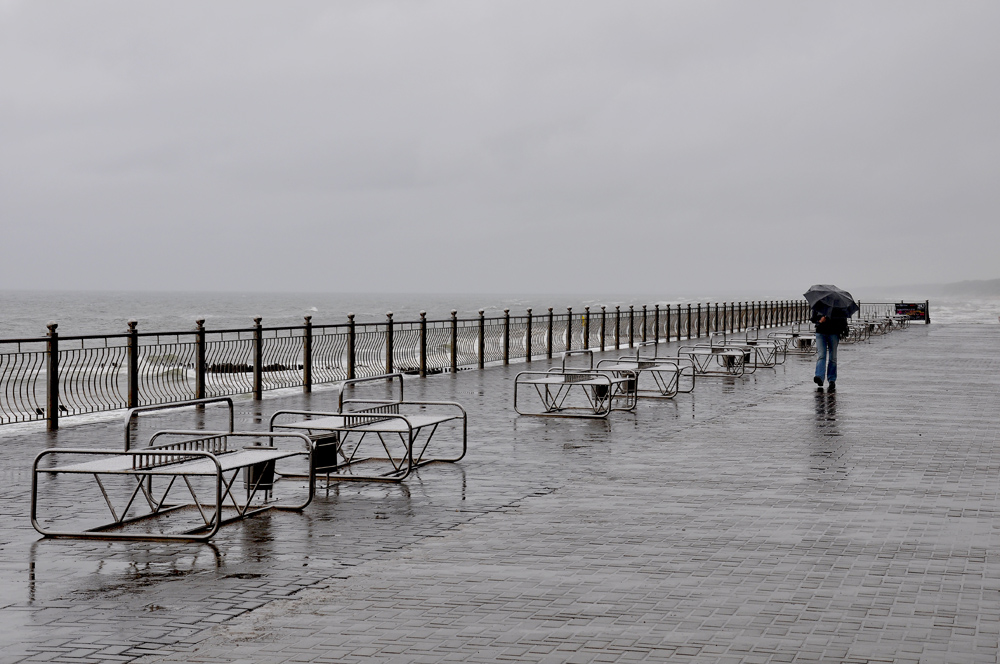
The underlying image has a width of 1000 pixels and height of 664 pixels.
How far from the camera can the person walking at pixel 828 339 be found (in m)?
19.8

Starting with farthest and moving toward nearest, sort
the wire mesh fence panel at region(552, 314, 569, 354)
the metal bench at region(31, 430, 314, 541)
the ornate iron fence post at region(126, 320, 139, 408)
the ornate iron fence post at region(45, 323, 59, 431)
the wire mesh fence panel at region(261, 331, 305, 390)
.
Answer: the wire mesh fence panel at region(552, 314, 569, 354)
the wire mesh fence panel at region(261, 331, 305, 390)
the ornate iron fence post at region(126, 320, 139, 408)
the ornate iron fence post at region(45, 323, 59, 431)
the metal bench at region(31, 430, 314, 541)

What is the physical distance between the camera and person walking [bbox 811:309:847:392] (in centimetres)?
1981

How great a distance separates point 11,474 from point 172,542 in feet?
12.5

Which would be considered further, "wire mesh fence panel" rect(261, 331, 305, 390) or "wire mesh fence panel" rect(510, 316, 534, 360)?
"wire mesh fence panel" rect(510, 316, 534, 360)

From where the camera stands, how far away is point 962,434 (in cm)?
1379

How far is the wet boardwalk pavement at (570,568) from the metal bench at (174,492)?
0.66ft

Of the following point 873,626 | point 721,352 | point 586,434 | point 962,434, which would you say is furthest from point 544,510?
point 721,352

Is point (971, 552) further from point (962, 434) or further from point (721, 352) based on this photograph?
point (721, 352)

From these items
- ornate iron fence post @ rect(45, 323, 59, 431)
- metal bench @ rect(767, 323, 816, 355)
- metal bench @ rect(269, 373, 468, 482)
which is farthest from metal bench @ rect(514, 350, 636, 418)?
metal bench @ rect(767, 323, 816, 355)

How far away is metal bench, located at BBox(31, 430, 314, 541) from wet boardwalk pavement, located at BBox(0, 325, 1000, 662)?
202mm

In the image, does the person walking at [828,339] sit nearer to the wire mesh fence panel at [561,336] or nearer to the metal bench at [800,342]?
the wire mesh fence panel at [561,336]

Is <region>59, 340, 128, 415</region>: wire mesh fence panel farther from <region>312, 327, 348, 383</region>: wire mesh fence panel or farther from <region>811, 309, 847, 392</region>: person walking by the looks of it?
<region>811, 309, 847, 392</region>: person walking

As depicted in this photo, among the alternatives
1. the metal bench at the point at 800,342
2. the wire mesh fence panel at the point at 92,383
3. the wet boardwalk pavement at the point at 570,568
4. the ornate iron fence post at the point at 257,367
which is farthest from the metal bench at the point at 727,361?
the wire mesh fence panel at the point at 92,383

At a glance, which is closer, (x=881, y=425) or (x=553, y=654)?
(x=553, y=654)
